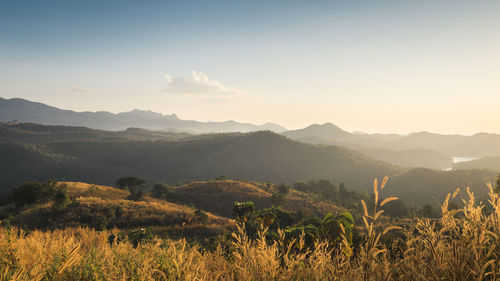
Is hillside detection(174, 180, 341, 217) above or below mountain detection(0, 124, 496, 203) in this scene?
above

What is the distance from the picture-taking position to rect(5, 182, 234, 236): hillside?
65.4ft

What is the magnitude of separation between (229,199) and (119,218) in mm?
24491

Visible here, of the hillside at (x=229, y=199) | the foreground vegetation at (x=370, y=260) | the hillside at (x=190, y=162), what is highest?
the foreground vegetation at (x=370, y=260)

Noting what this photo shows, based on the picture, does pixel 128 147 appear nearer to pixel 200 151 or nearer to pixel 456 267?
pixel 200 151

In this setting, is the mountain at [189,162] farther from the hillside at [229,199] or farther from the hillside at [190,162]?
the hillside at [229,199]

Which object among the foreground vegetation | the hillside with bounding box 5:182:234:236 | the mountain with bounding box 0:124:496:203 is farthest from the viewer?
the mountain with bounding box 0:124:496:203

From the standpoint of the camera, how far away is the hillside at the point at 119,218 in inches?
784

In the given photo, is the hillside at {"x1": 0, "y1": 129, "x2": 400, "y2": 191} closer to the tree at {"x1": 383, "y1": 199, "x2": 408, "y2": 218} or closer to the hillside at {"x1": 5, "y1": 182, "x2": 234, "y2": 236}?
the tree at {"x1": 383, "y1": 199, "x2": 408, "y2": 218}

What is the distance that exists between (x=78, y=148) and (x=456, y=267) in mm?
201322

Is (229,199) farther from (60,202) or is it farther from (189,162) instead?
(189,162)

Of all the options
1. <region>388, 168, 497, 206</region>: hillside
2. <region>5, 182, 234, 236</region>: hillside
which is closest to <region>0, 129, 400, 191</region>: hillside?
<region>388, 168, 497, 206</region>: hillside

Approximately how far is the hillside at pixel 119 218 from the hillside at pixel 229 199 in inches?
624

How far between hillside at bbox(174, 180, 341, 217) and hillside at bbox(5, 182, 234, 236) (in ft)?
52.0

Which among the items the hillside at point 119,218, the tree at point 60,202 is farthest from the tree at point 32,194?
the tree at point 60,202
